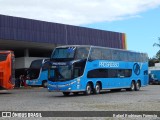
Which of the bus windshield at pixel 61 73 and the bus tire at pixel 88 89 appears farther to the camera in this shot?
the bus tire at pixel 88 89

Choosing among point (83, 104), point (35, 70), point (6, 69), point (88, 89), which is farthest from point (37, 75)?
point (83, 104)

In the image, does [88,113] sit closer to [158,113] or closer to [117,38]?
[158,113]

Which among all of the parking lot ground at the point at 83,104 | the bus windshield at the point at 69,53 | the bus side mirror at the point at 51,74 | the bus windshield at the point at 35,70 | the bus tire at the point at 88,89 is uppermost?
the bus windshield at the point at 69,53

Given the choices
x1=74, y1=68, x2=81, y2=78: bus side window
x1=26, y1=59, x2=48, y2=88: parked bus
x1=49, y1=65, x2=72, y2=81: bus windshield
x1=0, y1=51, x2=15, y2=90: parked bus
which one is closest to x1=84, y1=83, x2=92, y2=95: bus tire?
x1=74, y1=68, x2=81, y2=78: bus side window

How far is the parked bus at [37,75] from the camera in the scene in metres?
43.3

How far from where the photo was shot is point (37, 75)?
144 ft

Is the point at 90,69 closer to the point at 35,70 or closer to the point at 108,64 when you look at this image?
the point at 108,64

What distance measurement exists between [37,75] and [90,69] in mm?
16057

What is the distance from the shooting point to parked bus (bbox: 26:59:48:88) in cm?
4334

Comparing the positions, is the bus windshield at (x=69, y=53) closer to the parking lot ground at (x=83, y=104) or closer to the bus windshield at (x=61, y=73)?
the bus windshield at (x=61, y=73)

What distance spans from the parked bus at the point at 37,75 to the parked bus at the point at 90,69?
38.1 feet

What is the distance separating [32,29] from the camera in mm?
48188

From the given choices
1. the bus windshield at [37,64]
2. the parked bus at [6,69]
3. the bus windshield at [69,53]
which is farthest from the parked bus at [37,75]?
the bus windshield at [69,53]

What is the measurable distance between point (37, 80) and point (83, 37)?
1337 cm
